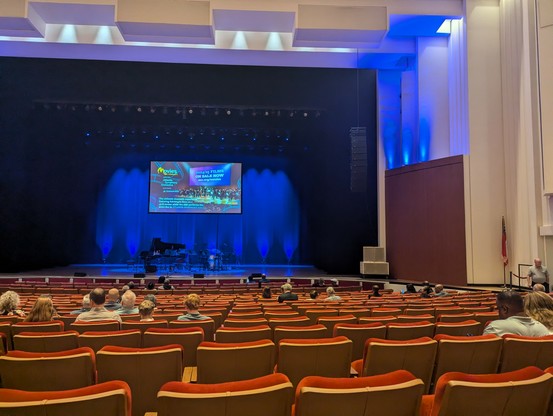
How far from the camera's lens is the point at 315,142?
56.5 ft

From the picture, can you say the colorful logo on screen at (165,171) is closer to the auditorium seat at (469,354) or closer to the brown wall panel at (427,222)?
the brown wall panel at (427,222)

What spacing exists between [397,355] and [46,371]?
2033 millimetres

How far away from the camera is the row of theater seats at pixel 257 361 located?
2.20 m

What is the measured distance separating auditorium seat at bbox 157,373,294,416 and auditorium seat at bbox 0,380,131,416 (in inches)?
6.5

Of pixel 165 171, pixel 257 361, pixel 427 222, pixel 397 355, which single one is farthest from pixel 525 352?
pixel 165 171

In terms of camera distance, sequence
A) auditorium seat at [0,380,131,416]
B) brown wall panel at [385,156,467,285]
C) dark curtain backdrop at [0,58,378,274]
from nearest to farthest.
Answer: auditorium seat at [0,380,131,416] < brown wall panel at [385,156,467,285] < dark curtain backdrop at [0,58,378,274]

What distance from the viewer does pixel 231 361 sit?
243 centimetres

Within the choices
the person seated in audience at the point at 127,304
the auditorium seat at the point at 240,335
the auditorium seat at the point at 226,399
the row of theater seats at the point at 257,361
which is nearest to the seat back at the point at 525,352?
the row of theater seats at the point at 257,361

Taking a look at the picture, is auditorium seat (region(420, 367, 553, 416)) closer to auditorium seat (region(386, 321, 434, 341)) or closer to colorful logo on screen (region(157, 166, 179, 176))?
auditorium seat (region(386, 321, 434, 341))

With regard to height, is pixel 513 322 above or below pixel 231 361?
above

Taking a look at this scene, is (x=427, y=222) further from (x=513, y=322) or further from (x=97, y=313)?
(x=97, y=313)

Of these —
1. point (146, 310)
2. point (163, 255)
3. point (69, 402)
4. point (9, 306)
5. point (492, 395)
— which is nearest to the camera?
point (69, 402)

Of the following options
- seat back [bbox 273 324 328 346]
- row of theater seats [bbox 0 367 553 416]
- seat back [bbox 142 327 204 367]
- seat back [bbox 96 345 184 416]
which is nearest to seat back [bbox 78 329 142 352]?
seat back [bbox 142 327 204 367]

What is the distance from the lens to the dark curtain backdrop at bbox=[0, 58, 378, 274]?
15.0m
